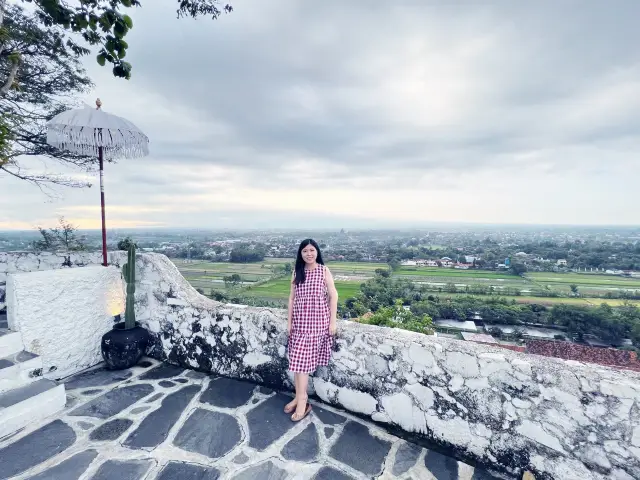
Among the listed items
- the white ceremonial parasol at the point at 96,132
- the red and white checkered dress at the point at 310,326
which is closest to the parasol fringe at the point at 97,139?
the white ceremonial parasol at the point at 96,132

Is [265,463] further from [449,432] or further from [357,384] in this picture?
[449,432]

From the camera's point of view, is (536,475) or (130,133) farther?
(130,133)

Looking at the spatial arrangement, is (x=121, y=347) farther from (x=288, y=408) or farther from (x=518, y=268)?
(x=518, y=268)

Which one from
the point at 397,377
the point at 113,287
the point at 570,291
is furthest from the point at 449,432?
the point at 570,291

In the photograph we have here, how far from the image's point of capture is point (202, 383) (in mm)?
2936

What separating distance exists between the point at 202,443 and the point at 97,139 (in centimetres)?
321

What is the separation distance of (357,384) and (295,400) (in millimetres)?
592

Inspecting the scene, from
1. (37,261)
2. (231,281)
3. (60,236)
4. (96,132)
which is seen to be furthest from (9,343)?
(231,281)

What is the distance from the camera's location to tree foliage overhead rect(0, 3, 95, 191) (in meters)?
4.95

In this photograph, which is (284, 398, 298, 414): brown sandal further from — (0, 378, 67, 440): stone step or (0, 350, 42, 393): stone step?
(0, 350, 42, 393): stone step

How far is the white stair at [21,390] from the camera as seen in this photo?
219 centimetres

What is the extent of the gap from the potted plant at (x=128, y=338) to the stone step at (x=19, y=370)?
580 millimetres

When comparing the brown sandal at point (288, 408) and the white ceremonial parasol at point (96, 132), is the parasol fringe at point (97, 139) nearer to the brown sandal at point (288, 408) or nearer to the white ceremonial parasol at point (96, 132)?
the white ceremonial parasol at point (96, 132)

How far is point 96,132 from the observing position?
308 cm
